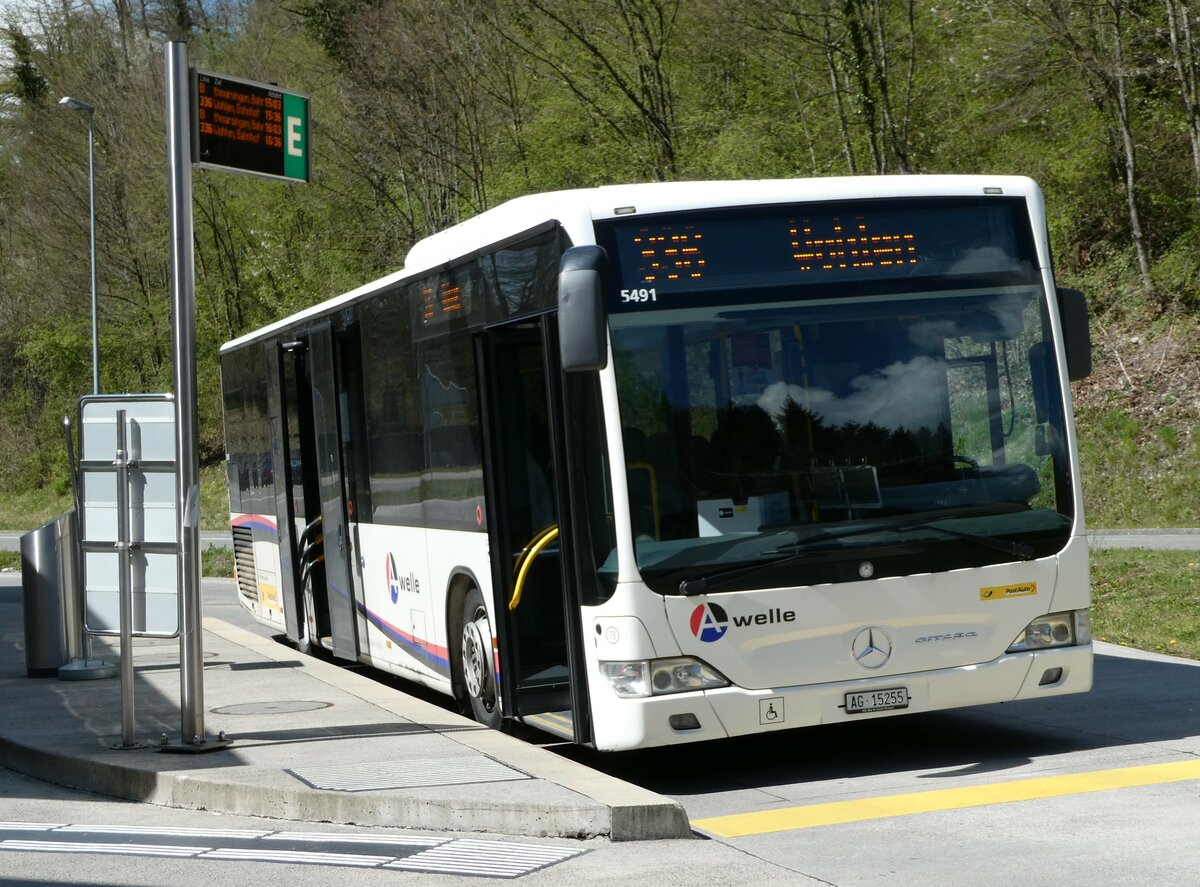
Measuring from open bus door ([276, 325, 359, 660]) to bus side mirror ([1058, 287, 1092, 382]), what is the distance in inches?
241

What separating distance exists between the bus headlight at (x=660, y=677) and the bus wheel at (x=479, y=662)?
188cm

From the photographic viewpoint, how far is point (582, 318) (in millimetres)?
7707

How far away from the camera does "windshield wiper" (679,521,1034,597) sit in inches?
315

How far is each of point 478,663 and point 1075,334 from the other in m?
4.06

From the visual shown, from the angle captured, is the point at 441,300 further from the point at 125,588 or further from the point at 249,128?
the point at 125,588

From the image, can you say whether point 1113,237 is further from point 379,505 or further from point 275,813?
point 275,813

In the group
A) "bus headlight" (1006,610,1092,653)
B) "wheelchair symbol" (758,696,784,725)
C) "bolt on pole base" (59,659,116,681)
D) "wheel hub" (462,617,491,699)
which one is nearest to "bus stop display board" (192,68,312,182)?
"wheel hub" (462,617,491,699)

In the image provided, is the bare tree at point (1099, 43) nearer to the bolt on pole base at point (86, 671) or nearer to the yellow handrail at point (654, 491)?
the bolt on pole base at point (86, 671)

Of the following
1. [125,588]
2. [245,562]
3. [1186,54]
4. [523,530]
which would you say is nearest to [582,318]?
[523,530]

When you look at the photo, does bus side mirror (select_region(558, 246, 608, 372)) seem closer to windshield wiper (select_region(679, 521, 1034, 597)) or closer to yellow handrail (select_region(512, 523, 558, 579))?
windshield wiper (select_region(679, 521, 1034, 597))

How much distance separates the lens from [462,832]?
7.25m

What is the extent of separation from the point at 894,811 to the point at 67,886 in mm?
3604

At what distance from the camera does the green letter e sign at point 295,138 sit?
9.74m

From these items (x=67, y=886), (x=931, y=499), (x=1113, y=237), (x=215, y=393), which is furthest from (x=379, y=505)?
(x=215, y=393)
